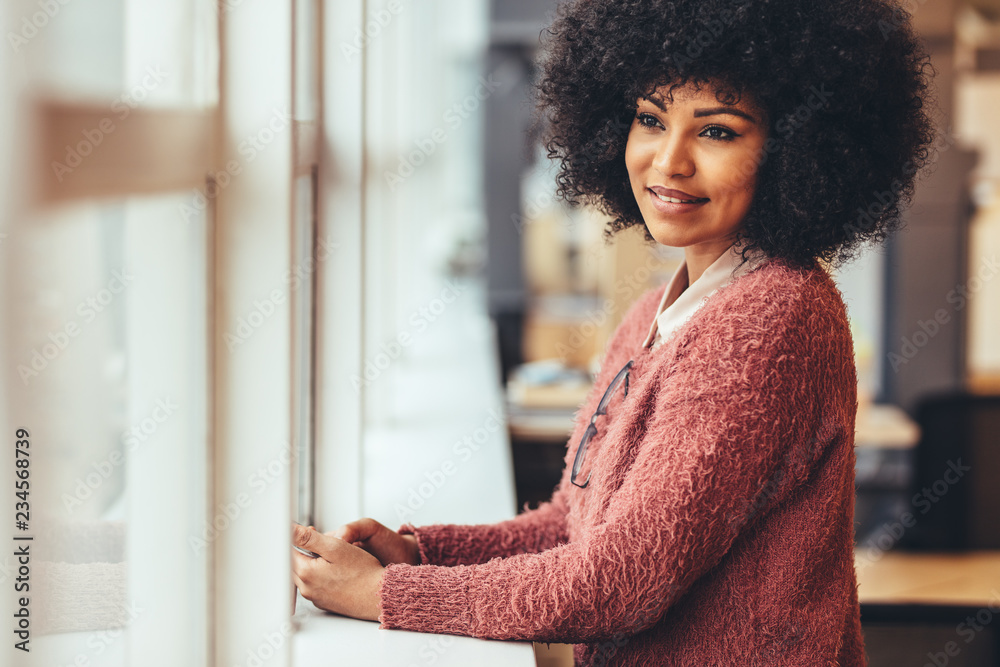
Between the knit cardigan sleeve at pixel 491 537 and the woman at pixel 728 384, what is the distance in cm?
14

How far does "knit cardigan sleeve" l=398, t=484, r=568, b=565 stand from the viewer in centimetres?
135

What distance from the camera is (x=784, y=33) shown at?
1.10 m

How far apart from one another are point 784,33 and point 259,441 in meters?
0.74

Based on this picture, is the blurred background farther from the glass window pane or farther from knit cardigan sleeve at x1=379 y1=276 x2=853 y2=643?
knit cardigan sleeve at x1=379 y1=276 x2=853 y2=643

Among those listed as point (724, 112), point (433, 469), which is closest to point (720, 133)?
point (724, 112)

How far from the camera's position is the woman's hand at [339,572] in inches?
46.2

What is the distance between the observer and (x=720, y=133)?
113cm

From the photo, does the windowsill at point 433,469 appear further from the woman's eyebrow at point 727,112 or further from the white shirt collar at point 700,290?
the woman's eyebrow at point 727,112

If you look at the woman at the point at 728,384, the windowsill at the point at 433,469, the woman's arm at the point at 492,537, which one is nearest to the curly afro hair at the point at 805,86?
the woman at the point at 728,384

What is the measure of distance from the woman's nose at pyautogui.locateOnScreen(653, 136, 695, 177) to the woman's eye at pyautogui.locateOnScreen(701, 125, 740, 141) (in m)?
0.03

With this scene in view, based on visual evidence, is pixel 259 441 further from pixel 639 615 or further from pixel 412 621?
pixel 639 615

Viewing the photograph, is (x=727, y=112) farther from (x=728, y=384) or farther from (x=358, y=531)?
(x=358, y=531)

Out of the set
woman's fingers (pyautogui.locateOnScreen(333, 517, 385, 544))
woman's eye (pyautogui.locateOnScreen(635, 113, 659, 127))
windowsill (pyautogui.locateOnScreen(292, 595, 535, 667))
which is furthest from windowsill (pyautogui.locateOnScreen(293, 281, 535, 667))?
woman's eye (pyautogui.locateOnScreen(635, 113, 659, 127))

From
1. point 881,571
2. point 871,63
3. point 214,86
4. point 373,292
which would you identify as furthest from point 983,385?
point 214,86
